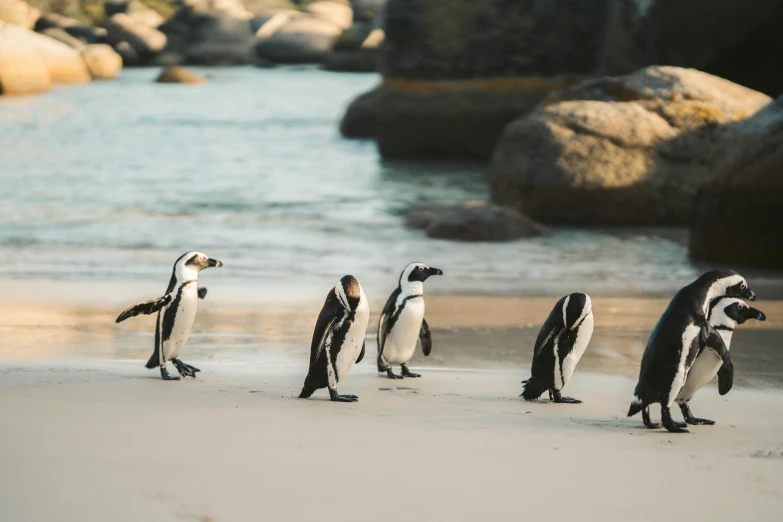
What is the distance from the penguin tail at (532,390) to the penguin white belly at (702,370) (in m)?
0.66

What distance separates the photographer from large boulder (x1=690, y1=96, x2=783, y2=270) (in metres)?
9.78

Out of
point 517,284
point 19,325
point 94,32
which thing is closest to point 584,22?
point 517,284

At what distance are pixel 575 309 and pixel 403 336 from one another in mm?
1057

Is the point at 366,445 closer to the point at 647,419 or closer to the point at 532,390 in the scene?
the point at 647,419

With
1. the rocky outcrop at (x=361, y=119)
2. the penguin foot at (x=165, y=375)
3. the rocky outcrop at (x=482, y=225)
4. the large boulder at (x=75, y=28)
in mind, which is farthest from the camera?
the large boulder at (x=75, y=28)

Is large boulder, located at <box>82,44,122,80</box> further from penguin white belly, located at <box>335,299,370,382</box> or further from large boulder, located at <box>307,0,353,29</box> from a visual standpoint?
penguin white belly, located at <box>335,299,370,382</box>

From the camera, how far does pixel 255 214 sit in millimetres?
14406

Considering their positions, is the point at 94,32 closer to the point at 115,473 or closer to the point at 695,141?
the point at 695,141

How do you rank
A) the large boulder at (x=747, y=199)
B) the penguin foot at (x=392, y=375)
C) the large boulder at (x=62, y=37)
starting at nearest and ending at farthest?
1. the penguin foot at (x=392, y=375)
2. the large boulder at (x=747, y=199)
3. the large boulder at (x=62, y=37)

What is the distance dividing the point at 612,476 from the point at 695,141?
921 centimetres

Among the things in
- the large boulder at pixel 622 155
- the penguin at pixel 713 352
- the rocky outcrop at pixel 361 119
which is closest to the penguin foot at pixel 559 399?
the penguin at pixel 713 352

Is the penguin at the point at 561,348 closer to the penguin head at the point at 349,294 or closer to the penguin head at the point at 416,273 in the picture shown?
the penguin head at the point at 349,294

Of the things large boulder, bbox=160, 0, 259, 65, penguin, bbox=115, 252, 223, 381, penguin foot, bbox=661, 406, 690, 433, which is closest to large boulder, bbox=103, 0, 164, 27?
large boulder, bbox=160, 0, 259, 65

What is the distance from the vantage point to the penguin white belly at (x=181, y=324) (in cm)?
567
